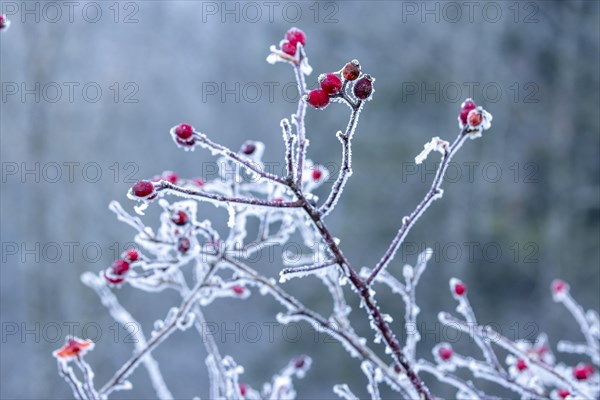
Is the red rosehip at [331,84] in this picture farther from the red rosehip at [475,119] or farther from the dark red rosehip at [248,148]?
the dark red rosehip at [248,148]

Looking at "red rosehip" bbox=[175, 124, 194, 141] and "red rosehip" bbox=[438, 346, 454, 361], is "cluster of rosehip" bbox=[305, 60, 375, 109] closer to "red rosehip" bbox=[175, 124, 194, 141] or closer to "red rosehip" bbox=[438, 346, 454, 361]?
"red rosehip" bbox=[175, 124, 194, 141]

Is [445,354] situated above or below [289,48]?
below

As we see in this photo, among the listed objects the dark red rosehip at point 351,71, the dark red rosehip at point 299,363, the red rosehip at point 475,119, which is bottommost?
the dark red rosehip at point 299,363

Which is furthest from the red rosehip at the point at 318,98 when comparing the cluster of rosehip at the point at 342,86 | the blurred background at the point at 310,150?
the blurred background at the point at 310,150

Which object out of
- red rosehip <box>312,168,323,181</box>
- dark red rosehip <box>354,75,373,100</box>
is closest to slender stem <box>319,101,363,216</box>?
dark red rosehip <box>354,75,373,100</box>

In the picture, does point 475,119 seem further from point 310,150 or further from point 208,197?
point 310,150

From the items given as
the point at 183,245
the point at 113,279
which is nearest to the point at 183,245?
the point at 183,245

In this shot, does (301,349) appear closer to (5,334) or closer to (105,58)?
(5,334)
